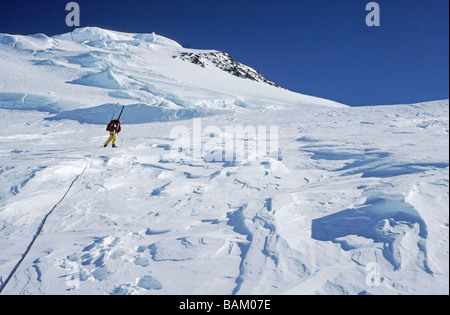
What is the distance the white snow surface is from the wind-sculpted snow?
0.05ft

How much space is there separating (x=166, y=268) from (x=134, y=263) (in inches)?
13.9

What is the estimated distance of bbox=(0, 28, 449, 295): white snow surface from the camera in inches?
99.1

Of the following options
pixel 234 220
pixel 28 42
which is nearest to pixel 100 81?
pixel 28 42

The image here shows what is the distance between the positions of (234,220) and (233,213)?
0.20 meters

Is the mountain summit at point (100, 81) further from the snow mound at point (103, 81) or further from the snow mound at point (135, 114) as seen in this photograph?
the snow mound at point (135, 114)

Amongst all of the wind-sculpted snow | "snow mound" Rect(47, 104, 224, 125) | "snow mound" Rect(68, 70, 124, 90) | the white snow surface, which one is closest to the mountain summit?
"snow mound" Rect(68, 70, 124, 90)

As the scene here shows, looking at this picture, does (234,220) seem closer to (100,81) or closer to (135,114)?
(135,114)

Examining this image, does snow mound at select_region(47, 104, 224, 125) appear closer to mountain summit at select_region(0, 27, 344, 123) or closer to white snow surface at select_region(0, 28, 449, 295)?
mountain summit at select_region(0, 27, 344, 123)

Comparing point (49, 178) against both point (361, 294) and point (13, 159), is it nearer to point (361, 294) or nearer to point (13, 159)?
point (13, 159)

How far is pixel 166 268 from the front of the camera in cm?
275

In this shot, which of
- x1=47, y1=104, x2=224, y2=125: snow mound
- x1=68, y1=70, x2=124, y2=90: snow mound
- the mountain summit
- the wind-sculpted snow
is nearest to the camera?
the wind-sculpted snow

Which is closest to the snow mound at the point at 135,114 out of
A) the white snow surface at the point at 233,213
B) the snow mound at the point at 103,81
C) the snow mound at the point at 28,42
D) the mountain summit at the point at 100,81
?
the mountain summit at the point at 100,81

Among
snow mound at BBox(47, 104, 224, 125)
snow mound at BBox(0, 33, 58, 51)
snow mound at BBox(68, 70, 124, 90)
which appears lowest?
snow mound at BBox(47, 104, 224, 125)

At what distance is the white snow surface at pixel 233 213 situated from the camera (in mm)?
2518
